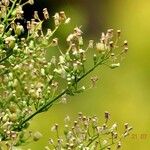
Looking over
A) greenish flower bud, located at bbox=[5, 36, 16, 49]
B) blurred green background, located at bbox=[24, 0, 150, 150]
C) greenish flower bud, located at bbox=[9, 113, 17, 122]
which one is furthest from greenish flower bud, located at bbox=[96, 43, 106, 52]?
blurred green background, located at bbox=[24, 0, 150, 150]

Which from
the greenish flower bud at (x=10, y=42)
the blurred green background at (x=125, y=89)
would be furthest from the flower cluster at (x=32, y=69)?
the blurred green background at (x=125, y=89)

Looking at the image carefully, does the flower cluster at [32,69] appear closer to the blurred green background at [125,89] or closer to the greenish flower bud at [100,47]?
the greenish flower bud at [100,47]

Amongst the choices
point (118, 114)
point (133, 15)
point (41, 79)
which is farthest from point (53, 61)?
point (133, 15)

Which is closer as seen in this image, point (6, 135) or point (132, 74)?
point (6, 135)

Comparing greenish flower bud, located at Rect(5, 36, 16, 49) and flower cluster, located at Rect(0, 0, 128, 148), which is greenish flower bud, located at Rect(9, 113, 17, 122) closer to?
flower cluster, located at Rect(0, 0, 128, 148)

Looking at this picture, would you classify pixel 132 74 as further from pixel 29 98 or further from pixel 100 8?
pixel 29 98

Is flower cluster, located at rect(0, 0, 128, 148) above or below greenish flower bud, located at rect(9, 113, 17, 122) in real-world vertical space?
above
